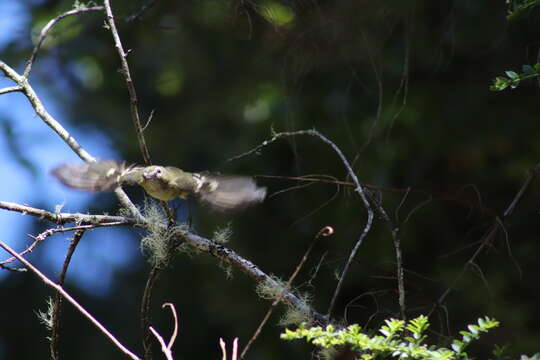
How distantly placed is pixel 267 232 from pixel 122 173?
5.90ft

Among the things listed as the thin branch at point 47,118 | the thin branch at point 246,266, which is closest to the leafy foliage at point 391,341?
the thin branch at point 246,266

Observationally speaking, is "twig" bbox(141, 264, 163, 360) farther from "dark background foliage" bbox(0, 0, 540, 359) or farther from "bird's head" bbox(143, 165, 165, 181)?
"dark background foliage" bbox(0, 0, 540, 359)

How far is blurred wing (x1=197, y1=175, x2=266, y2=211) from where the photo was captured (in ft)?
4.47

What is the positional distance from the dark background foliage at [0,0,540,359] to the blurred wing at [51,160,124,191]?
67cm

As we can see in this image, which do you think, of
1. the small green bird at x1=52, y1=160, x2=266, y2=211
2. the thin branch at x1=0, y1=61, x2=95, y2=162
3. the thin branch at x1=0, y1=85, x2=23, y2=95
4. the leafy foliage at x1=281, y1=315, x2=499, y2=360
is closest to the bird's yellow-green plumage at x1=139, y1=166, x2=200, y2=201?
the small green bird at x1=52, y1=160, x2=266, y2=211

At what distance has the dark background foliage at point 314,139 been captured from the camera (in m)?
2.26

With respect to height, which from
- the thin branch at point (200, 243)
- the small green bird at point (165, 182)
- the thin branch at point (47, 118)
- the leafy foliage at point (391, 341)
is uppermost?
the thin branch at point (47, 118)

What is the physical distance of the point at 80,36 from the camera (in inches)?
138

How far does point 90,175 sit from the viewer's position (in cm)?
136

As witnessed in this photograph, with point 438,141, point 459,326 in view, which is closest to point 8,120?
point 438,141

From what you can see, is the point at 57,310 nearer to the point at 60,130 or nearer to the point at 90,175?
the point at 90,175

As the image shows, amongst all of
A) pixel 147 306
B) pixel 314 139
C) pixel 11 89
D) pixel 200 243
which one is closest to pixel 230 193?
pixel 200 243

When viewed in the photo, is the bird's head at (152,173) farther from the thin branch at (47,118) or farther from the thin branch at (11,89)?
the thin branch at (11,89)

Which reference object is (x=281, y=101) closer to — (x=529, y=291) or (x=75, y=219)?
(x=529, y=291)
